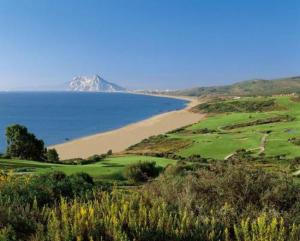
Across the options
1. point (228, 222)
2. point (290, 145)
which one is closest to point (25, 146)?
point (290, 145)

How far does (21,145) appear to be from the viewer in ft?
150

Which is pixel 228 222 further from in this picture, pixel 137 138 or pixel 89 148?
pixel 137 138

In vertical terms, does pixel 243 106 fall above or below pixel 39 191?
below

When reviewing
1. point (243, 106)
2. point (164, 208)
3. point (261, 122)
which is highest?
point (164, 208)

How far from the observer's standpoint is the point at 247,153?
181 ft

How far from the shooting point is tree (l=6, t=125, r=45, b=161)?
148 feet

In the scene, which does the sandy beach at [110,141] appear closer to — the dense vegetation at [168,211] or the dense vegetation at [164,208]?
the dense vegetation at [164,208]

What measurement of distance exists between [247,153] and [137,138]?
142 feet

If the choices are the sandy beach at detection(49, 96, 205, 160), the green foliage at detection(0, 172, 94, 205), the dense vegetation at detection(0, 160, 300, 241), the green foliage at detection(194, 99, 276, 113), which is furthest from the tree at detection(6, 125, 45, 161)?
the green foliage at detection(194, 99, 276, 113)

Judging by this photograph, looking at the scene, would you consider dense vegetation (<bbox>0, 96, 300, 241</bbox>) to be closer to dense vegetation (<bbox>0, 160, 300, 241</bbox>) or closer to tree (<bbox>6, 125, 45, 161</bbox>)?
dense vegetation (<bbox>0, 160, 300, 241</bbox>)

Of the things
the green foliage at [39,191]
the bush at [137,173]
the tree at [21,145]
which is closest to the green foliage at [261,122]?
the tree at [21,145]

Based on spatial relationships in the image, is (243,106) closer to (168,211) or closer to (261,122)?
(261,122)

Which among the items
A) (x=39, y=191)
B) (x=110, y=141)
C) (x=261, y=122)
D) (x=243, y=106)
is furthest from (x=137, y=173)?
(x=243, y=106)

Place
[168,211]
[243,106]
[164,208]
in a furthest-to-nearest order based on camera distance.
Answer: [243,106]
[168,211]
[164,208]
